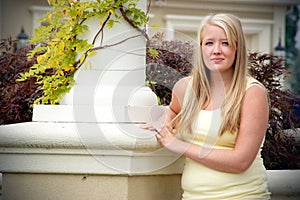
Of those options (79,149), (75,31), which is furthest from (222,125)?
(75,31)

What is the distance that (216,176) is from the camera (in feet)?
8.51

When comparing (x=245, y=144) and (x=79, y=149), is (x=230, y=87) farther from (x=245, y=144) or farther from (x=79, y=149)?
(x=79, y=149)

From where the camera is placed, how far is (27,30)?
10367mm

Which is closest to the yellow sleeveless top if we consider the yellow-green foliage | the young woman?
the young woman

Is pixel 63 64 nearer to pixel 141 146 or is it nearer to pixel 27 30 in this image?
pixel 141 146

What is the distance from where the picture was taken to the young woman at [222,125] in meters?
2.55

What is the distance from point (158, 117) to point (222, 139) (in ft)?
1.05

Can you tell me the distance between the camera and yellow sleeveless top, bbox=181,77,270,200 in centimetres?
259

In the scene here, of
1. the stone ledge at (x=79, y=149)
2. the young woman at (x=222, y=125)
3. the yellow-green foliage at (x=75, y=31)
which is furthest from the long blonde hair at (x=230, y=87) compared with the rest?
the yellow-green foliage at (x=75, y=31)

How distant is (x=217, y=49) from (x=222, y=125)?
12.4 inches

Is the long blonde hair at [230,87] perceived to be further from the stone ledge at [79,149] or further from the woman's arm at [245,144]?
the stone ledge at [79,149]

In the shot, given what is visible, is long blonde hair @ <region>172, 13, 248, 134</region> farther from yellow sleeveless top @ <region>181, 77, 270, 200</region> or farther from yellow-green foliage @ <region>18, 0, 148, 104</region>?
yellow-green foliage @ <region>18, 0, 148, 104</region>

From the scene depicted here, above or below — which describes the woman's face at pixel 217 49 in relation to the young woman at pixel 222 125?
above

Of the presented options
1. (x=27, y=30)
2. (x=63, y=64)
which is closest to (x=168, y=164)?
(x=63, y=64)
